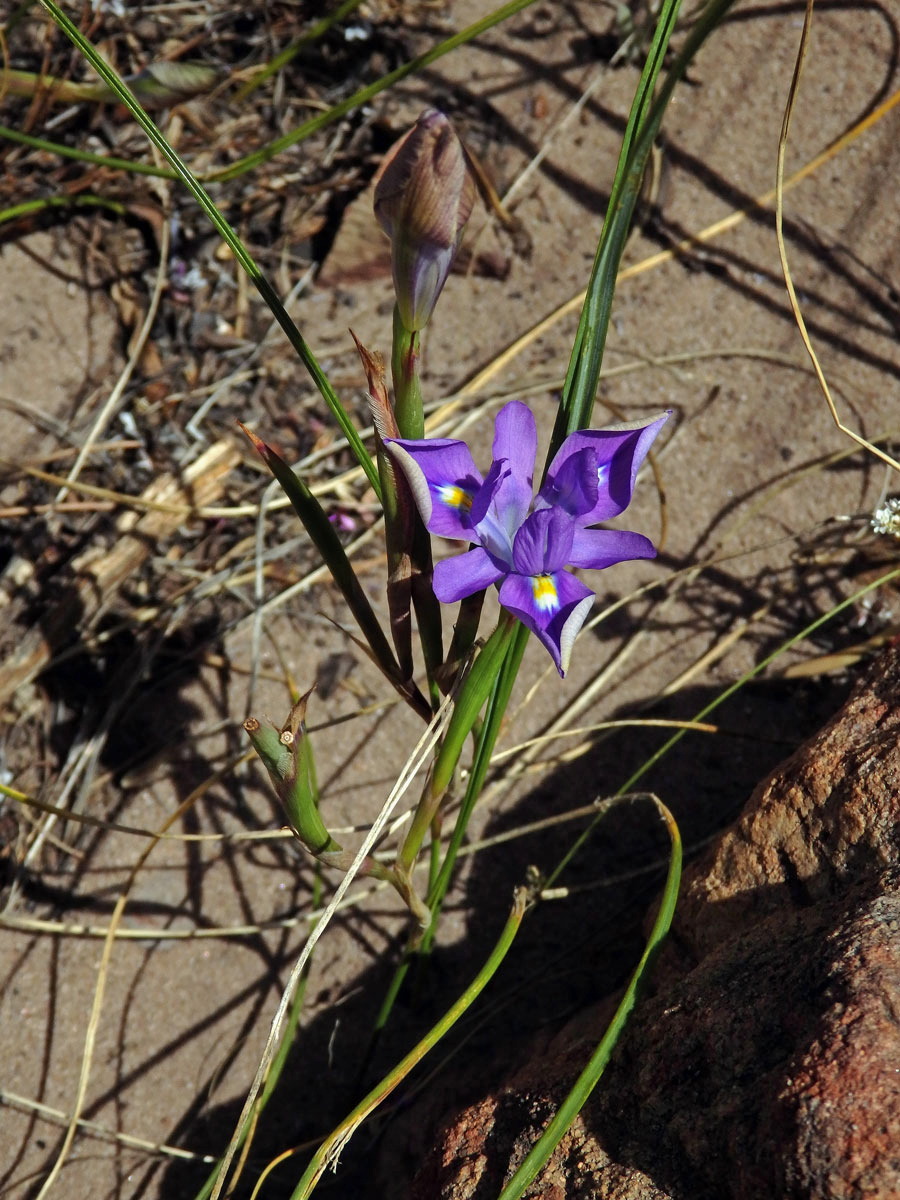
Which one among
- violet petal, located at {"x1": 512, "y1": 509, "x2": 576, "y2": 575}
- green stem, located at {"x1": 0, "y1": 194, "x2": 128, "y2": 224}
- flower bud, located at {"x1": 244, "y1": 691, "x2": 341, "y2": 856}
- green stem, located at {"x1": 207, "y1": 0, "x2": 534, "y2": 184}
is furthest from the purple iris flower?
Answer: green stem, located at {"x1": 0, "y1": 194, "x2": 128, "y2": 224}

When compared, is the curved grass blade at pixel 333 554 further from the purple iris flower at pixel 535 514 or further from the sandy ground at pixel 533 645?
the sandy ground at pixel 533 645

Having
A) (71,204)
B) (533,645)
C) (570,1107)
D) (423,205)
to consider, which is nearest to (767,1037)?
(570,1107)

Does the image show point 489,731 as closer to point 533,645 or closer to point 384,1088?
point 384,1088

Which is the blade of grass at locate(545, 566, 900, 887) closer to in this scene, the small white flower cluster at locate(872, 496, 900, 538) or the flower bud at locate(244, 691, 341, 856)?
the small white flower cluster at locate(872, 496, 900, 538)

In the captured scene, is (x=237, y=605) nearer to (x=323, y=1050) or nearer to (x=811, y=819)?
(x=323, y=1050)

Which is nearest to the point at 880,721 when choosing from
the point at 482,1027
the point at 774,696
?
the point at 774,696

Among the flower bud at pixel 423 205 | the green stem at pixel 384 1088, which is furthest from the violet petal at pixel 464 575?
the green stem at pixel 384 1088
